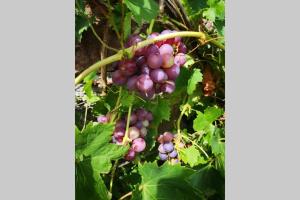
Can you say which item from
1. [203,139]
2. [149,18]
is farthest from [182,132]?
[149,18]

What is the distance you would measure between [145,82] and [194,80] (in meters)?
0.19

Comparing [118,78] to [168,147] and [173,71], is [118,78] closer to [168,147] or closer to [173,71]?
[173,71]

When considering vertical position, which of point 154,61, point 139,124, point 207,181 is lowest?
point 207,181

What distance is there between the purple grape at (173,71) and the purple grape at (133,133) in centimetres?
11

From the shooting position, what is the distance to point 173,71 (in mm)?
947

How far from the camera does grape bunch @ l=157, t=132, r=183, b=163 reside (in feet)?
3.45

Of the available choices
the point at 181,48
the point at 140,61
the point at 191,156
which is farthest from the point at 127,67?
the point at 191,156

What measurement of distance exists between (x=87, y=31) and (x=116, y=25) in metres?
0.05

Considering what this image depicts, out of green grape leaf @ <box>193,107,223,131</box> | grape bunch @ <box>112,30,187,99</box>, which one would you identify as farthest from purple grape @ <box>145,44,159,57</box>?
green grape leaf @ <box>193,107,223,131</box>

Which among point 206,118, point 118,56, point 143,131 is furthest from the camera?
point 206,118

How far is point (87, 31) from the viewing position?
96 cm

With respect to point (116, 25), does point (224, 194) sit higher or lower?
lower

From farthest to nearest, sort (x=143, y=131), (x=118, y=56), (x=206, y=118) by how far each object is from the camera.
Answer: (x=206, y=118)
(x=143, y=131)
(x=118, y=56)

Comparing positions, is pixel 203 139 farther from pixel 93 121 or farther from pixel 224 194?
pixel 93 121
